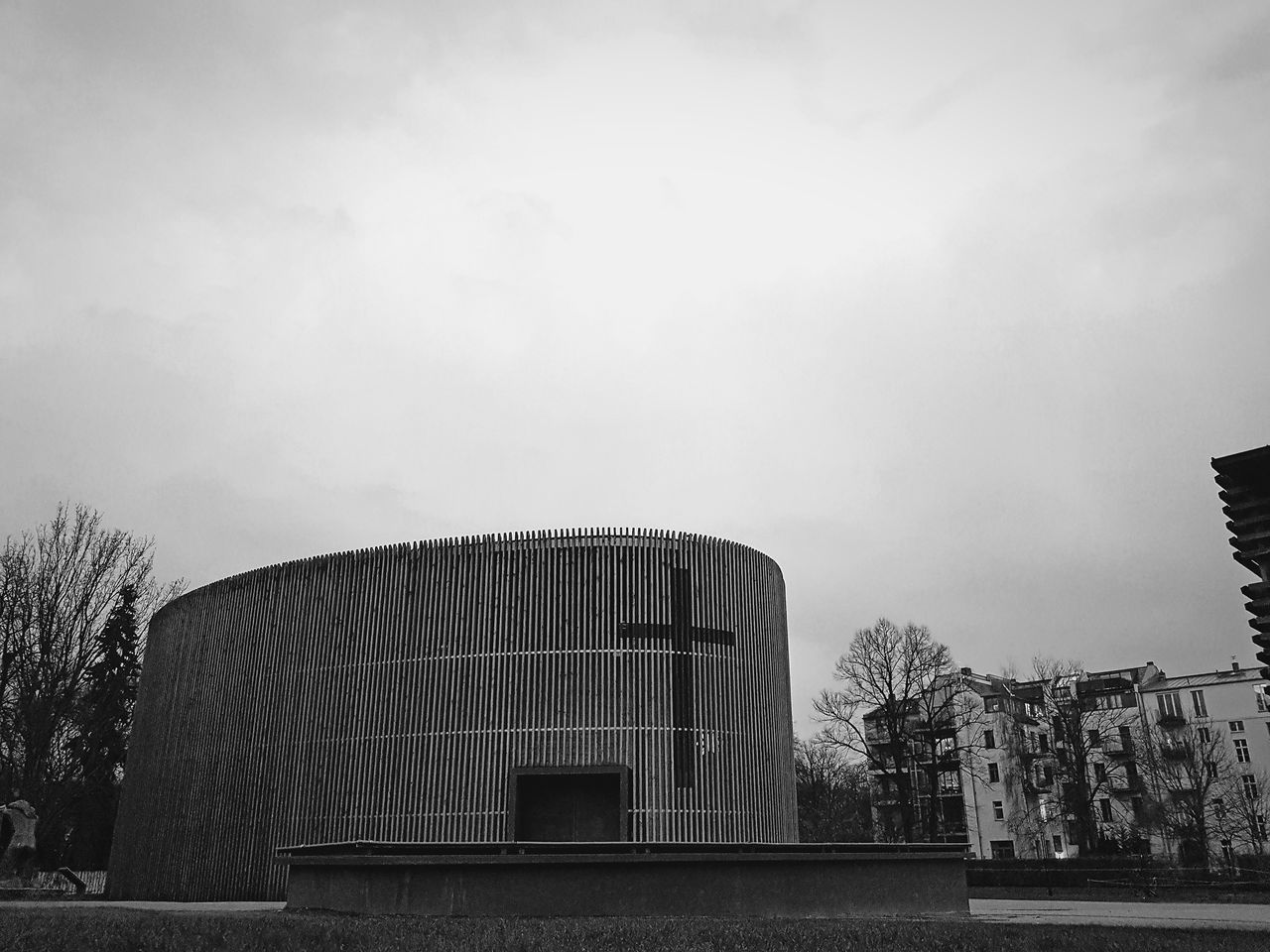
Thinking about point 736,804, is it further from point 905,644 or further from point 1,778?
point 1,778

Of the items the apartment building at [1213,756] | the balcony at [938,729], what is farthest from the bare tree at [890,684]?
the apartment building at [1213,756]

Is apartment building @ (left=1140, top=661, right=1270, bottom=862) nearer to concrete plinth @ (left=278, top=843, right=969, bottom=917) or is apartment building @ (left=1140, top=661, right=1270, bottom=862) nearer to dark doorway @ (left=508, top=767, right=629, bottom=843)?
dark doorway @ (left=508, top=767, right=629, bottom=843)

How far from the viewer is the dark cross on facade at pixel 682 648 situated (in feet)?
72.3

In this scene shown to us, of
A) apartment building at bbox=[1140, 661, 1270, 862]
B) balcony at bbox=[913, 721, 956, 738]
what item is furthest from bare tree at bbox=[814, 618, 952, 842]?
apartment building at bbox=[1140, 661, 1270, 862]

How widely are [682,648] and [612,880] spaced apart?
30.8ft

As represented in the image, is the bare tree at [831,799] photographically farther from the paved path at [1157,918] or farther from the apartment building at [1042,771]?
the paved path at [1157,918]

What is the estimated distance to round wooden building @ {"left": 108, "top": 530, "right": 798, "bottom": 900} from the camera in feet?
72.1

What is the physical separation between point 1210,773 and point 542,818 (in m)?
41.2

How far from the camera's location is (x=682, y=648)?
905 inches

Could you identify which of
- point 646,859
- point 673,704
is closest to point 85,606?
point 673,704

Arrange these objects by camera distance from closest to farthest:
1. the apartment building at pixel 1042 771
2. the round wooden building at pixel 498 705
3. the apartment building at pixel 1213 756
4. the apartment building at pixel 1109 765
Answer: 1. the round wooden building at pixel 498 705
2. the apartment building at pixel 1213 756
3. the apartment building at pixel 1109 765
4. the apartment building at pixel 1042 771

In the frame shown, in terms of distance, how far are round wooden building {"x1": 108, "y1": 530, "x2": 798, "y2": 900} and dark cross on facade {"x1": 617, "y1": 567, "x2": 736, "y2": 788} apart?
36 mm

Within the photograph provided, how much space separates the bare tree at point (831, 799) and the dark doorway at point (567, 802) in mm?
44681

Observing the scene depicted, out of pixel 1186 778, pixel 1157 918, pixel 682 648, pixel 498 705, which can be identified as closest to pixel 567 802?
pixel 498 705
